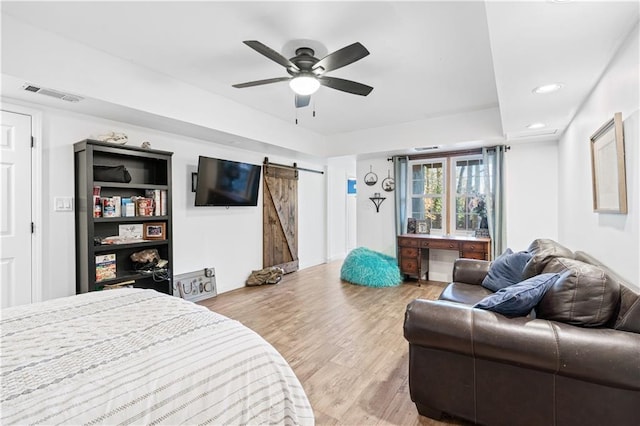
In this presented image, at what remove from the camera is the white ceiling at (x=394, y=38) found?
1.58 meters

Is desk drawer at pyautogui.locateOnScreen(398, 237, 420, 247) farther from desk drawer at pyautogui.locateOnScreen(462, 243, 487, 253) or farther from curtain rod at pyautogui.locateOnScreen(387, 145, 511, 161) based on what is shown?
curtain rod at pyautogui.locateOnScreen(387, 145, 511, 161)

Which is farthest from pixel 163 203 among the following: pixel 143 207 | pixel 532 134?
pixel 532 134

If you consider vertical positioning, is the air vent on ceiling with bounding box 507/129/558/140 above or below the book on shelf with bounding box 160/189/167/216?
above

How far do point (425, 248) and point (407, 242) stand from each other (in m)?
0.31

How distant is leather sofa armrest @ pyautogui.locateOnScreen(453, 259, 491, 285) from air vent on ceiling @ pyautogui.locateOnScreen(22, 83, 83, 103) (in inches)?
157

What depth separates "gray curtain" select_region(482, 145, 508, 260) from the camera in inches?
177

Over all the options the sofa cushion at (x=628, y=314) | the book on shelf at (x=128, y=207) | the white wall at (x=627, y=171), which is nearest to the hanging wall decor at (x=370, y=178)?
the white wall at (x=627, y=171)

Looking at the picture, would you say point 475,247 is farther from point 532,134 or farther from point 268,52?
point 268,52

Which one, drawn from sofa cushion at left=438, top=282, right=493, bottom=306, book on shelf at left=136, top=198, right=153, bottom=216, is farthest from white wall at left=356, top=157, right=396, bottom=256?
book on shelf at left=136, top=198, right=153, bottom=216

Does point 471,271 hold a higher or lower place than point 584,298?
lower

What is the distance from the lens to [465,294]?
2.62 metres

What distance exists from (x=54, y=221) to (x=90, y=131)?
982 mm

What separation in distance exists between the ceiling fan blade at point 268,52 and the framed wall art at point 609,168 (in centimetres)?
215

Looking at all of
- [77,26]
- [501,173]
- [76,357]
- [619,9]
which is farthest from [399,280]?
[77,26]
